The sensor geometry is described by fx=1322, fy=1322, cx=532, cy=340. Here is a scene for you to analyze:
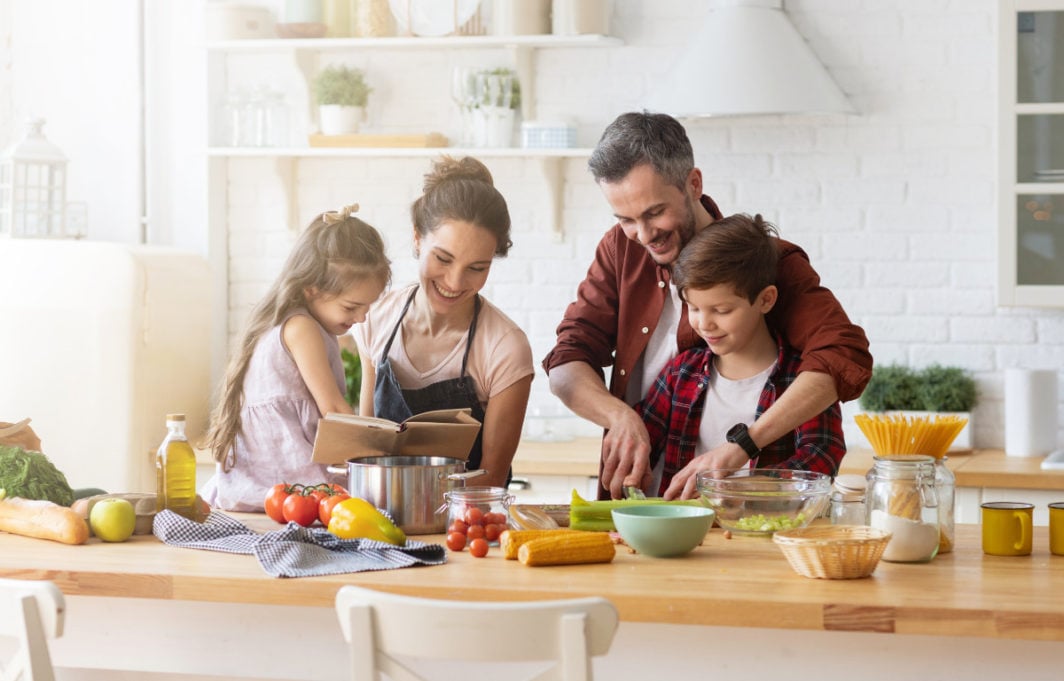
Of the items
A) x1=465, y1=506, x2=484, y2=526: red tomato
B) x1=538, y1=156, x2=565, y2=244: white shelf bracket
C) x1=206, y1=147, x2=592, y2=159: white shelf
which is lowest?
x1=465, y1=506, x2=484, y2=526: red tomato

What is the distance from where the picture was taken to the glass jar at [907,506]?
2145mm

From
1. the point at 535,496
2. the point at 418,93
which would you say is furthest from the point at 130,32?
the point at 535,496

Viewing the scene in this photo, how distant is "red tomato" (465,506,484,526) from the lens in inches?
90.4

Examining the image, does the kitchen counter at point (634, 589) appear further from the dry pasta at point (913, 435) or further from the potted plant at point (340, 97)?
the potted plant at point (340, 97)

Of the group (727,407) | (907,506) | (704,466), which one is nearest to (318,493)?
(704,466)

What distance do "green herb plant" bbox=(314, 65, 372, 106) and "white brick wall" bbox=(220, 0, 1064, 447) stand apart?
39cm

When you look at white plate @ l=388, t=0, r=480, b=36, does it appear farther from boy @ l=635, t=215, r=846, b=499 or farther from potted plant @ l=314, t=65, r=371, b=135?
Answer: boy @ l=635, t=215, r=846, b=499

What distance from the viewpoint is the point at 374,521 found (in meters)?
2.26

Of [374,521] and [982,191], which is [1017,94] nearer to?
[982,191]

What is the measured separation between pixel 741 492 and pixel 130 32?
138 inches

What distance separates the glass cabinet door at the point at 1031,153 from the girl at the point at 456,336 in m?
2.03

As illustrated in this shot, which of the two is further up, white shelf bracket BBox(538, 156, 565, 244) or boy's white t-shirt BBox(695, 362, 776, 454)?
white shelf bracket BBox(538, 156, 565, 244)

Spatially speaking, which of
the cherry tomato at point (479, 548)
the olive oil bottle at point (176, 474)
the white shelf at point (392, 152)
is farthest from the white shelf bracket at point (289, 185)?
the cherry tomato at point (479, 548)

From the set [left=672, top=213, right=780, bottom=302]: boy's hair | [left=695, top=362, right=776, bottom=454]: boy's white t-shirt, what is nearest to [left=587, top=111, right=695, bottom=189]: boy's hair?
[left=672, top=213, right=780, bottom=302]: boy's hair
